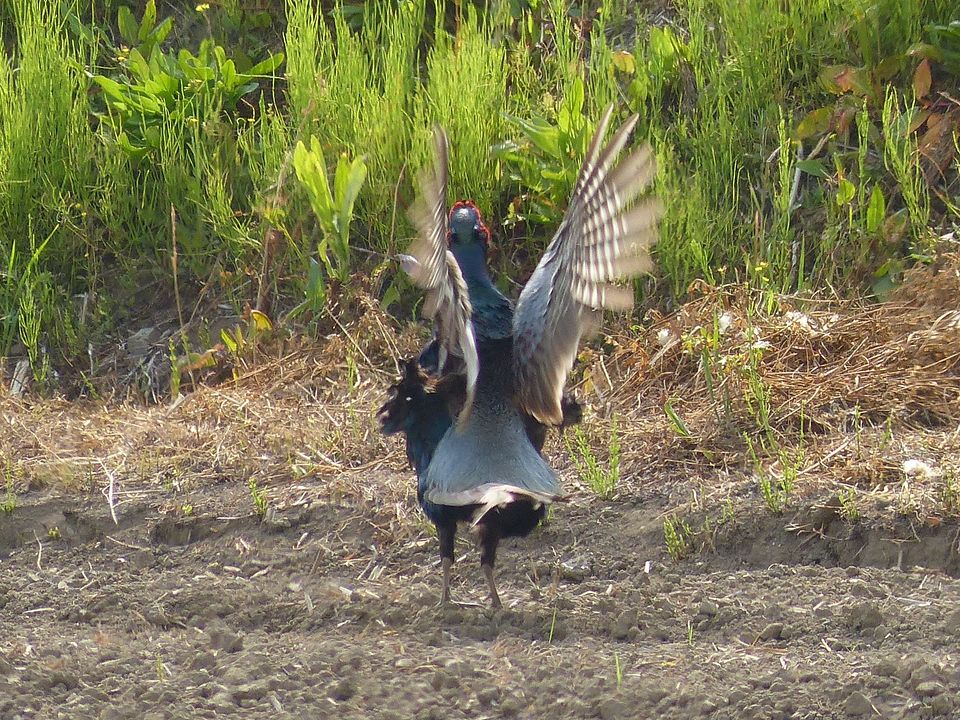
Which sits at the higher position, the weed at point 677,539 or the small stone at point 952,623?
the small stone at point 952,623

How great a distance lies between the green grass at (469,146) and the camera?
205 inches

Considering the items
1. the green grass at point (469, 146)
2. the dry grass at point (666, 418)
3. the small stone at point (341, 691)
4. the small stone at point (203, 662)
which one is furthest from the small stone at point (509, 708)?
the green grass at point (469, 146)

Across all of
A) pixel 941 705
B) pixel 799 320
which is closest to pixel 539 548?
pixel 799 320

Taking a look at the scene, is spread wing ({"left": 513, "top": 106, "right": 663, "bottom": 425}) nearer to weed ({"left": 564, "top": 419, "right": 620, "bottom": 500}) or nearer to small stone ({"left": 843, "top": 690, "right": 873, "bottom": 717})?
weed ({"left": 564, "top": 419, "right": 620, "bottom": 500})

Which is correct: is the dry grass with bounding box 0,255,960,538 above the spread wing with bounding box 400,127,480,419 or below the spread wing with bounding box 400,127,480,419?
below

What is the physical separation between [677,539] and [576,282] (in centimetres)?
80

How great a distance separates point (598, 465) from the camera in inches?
172

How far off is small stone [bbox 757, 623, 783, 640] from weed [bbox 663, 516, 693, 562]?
51 cm

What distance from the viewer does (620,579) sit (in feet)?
12.4

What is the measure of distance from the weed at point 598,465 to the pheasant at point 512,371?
472mm

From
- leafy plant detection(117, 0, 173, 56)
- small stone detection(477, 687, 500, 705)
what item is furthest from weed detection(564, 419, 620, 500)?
leafy plant detection(117, 0, 173, 56)

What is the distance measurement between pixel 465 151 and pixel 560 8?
2.72ft

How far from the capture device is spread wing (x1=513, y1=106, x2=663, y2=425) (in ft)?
11.2

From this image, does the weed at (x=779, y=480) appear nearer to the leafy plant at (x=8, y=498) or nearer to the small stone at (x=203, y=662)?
the small stone at (x=203, y=662)
